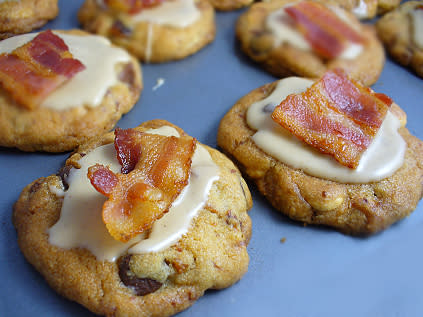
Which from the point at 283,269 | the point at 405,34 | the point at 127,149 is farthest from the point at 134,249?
the point at 405,34

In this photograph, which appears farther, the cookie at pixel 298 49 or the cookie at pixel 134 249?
the cookie at pixel 298 49

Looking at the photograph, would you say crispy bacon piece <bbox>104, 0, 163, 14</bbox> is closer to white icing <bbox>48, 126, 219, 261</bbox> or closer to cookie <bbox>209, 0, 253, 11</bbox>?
cookie <bbox>209, 0, 253, 11</bbox>

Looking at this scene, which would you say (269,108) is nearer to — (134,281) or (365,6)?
(134,281)

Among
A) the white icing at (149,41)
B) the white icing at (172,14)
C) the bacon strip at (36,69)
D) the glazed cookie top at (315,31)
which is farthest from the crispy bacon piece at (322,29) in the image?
the bacon strip at (36,69)

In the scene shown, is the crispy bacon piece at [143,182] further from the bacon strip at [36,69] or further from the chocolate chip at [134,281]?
the bacon strip at [36,69]

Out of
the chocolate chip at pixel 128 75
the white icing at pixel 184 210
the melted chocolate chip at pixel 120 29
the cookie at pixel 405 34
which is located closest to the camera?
the white icing at pixel 184 210
